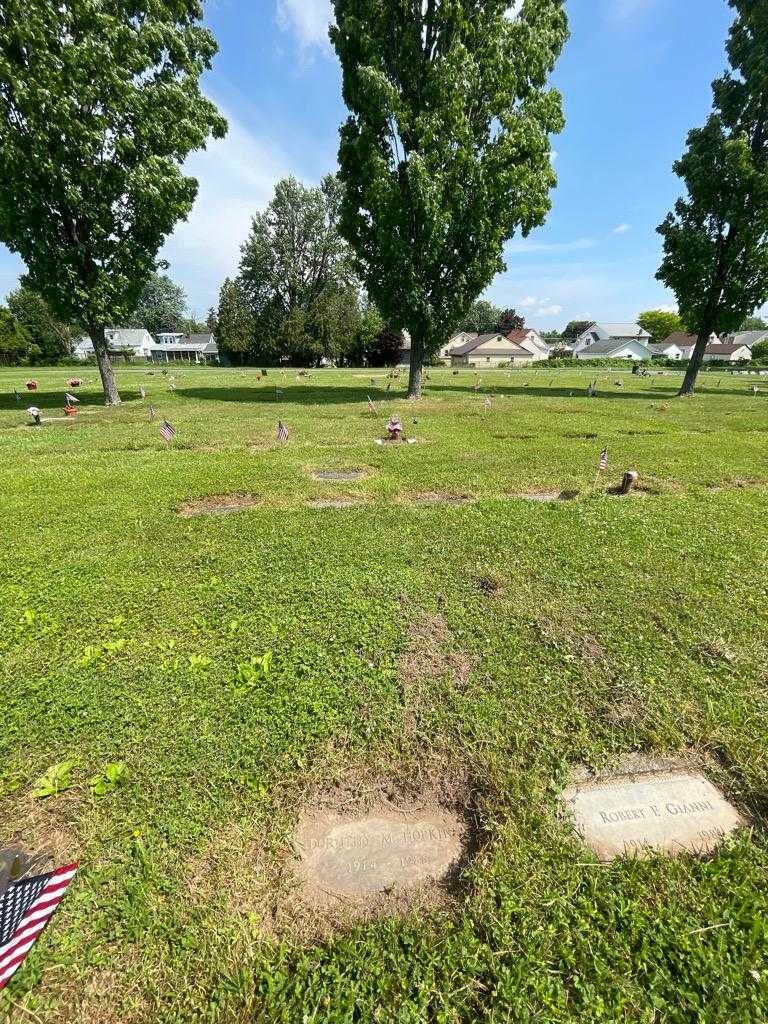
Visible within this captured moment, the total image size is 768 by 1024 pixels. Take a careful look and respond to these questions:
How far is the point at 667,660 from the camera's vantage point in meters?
3.28

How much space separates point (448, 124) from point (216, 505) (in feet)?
49.2

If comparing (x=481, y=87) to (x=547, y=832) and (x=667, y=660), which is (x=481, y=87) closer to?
(x=667, y=660)

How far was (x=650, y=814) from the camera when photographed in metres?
2.27

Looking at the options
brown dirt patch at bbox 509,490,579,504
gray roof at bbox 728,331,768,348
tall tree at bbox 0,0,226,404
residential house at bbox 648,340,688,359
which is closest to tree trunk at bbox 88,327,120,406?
tall tree at bbox 0,0,226,404

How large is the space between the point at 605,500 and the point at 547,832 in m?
5.34

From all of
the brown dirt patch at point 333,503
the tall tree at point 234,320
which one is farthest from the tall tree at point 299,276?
the brown dirt patch at point 333,503

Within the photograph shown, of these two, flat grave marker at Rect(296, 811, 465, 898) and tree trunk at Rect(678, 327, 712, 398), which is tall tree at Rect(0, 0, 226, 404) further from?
tree trunk at Rect(678, 327, 712, 398)

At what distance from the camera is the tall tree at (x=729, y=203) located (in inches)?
687

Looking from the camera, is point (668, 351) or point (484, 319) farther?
point (484, 319)

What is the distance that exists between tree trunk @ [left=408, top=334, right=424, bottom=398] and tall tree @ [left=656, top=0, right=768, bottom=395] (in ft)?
41.2

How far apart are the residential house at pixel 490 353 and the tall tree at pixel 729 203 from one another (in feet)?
166

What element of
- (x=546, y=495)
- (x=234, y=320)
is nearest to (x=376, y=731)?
(x=546, y=495)

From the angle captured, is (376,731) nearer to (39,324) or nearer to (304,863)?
(304,863)

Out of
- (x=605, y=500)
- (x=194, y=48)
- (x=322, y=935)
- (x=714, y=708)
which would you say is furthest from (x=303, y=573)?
(x=194, y=48)
